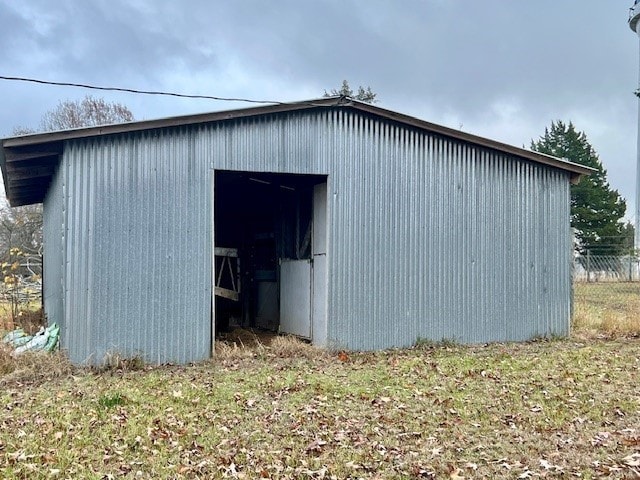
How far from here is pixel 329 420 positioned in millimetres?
5512

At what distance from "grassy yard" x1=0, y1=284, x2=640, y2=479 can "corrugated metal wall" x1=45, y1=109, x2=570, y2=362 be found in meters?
0.71

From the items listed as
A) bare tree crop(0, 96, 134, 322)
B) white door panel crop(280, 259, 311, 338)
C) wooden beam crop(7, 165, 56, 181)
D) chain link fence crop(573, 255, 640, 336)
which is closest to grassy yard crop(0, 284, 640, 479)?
white door panel crop(280, 259, 311, 338)

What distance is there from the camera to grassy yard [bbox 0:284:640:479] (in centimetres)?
442

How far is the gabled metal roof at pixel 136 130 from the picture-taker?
786cm

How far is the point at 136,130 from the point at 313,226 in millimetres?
3415

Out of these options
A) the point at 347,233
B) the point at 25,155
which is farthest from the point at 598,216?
the point at 25,155

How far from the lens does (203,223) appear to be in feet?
28.0

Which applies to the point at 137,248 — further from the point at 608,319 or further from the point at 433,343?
the point at 608,319

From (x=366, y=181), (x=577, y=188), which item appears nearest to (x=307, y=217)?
(x=366, y=181)

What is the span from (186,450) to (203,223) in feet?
13.9

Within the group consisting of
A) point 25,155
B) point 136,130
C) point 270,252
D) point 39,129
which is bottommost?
point 270,252

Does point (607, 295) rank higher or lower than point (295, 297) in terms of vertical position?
lower

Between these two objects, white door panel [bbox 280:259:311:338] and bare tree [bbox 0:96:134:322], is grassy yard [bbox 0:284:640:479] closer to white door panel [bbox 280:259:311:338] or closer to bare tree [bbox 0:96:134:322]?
white door panel [bbox 280:259:311:338]

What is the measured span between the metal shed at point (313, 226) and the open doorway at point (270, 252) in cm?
6
